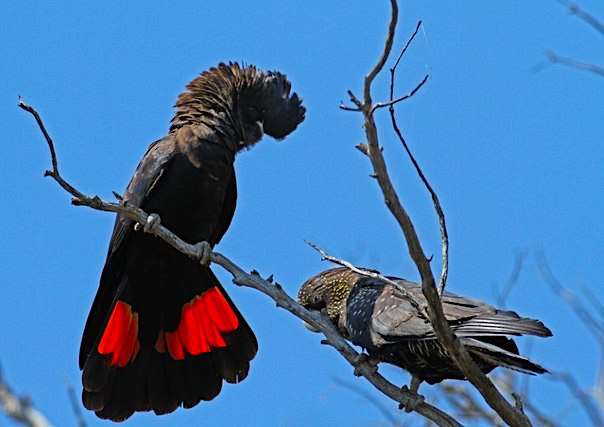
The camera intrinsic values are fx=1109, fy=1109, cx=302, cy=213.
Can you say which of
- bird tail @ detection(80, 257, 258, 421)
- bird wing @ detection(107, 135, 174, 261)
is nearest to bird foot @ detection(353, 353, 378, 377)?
bird tail @ detection(80, 257, 258, 421)

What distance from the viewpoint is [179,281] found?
6434mm

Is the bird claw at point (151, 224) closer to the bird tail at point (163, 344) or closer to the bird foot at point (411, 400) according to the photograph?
the bird tail at point (163, 344)

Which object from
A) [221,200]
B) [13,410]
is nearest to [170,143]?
[221,200]

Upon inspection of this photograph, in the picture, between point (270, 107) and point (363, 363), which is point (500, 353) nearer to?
point (363, 363)

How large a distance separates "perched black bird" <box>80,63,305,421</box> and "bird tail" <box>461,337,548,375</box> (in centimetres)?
181

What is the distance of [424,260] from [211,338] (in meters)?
2.50

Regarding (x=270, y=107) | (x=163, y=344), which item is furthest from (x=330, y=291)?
(x=270, y=107)

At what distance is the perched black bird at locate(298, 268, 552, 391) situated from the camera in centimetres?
494

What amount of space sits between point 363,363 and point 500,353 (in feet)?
2.61

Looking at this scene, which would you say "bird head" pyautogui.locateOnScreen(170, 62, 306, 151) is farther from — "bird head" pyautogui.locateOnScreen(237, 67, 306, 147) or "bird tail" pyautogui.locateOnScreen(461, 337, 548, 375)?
"bird tail" pyautogui.locateOnScreen(461, 337, 548, 375)

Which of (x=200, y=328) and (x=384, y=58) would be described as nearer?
(x=384, y=58)

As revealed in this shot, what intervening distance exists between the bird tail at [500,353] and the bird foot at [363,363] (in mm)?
560

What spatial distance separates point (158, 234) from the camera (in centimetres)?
554

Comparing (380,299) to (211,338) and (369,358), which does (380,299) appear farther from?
(211,338)
